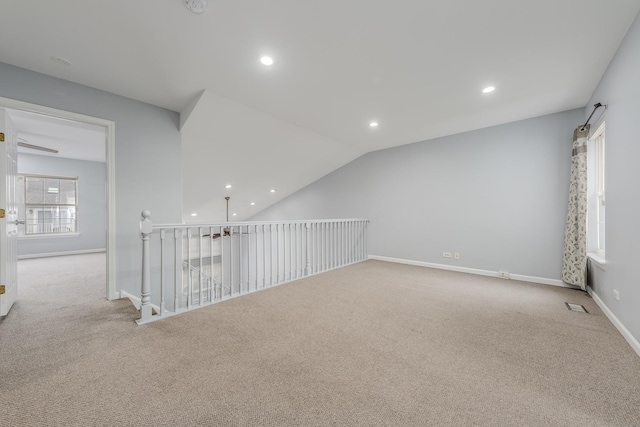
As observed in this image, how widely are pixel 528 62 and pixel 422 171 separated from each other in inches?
99.1

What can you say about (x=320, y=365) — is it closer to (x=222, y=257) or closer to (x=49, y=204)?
(x=222, y=257)

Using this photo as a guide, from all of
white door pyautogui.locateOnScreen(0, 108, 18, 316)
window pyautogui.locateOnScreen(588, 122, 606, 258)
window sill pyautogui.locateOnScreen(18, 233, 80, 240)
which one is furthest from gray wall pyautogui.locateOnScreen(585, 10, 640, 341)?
window sill pyautogui.locateOnScreen(18, 233, 80, 240)

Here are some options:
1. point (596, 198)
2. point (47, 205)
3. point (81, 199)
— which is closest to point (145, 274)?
point (596, 198)

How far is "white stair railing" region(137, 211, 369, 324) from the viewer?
8.10ft

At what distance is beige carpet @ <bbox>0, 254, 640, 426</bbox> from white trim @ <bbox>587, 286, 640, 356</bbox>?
5 cm

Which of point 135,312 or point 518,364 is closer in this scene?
point 518,364

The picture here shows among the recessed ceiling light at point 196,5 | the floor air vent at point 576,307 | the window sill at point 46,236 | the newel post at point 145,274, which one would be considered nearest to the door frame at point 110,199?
the newel post at point 145,274

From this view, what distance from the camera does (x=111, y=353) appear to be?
1.84 meters

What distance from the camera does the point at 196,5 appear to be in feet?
5.79

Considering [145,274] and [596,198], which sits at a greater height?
[596,198]

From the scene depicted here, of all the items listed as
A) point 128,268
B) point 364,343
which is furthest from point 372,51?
point 128,268

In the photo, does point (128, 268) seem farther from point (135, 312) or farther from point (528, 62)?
point (528, 62)

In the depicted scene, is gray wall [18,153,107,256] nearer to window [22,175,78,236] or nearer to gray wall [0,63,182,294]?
window [22,175,78,236]

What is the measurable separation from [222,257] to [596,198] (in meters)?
4.69
